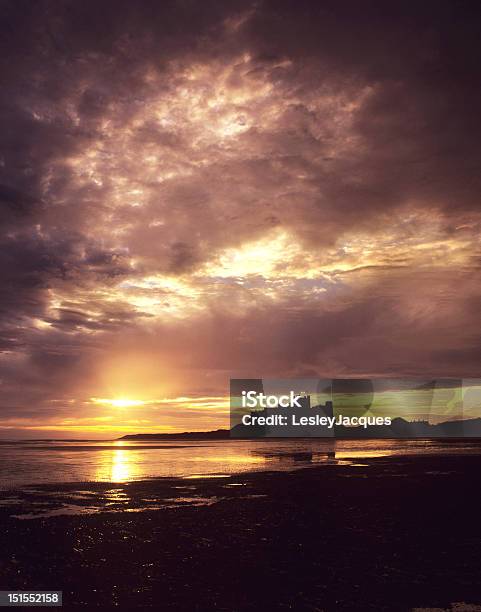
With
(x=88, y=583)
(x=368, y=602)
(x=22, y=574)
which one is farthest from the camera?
(x=22, y=574)

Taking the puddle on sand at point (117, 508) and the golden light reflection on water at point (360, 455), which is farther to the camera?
the golden light reflection on water at point (360, 455)

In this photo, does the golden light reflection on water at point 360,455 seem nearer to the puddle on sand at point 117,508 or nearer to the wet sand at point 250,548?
the wet sand at point 250,548

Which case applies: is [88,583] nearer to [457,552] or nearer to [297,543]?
[297,543]

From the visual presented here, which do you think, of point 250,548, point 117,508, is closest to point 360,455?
point 117,508

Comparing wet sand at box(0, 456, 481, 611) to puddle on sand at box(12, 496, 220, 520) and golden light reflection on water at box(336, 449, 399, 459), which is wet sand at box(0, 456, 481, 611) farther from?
golden light reflection on water at box(336, 449, 399, 459)

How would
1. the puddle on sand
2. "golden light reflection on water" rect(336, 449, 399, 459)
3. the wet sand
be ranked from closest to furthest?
the wet sand < the puddle on sand < "golden light reflection on water" rect(336, 449, 399, 459)

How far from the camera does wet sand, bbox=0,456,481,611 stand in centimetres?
1212

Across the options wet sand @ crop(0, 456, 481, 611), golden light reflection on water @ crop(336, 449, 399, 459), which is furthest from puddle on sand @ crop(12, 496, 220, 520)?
golden light reflection on water @ crop(336, 449, 399, 459)

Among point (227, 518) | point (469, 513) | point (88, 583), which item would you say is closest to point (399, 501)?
point (469, 513)

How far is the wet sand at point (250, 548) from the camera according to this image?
1212 centimetres

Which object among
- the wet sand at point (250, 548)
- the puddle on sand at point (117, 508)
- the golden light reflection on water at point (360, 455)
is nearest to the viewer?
the wet sand at point (250, 548)

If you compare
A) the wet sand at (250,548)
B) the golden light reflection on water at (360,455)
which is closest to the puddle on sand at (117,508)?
the wet sand at (250,548)

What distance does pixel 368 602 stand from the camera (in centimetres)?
1155

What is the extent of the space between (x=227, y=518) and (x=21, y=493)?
51.6 ft
